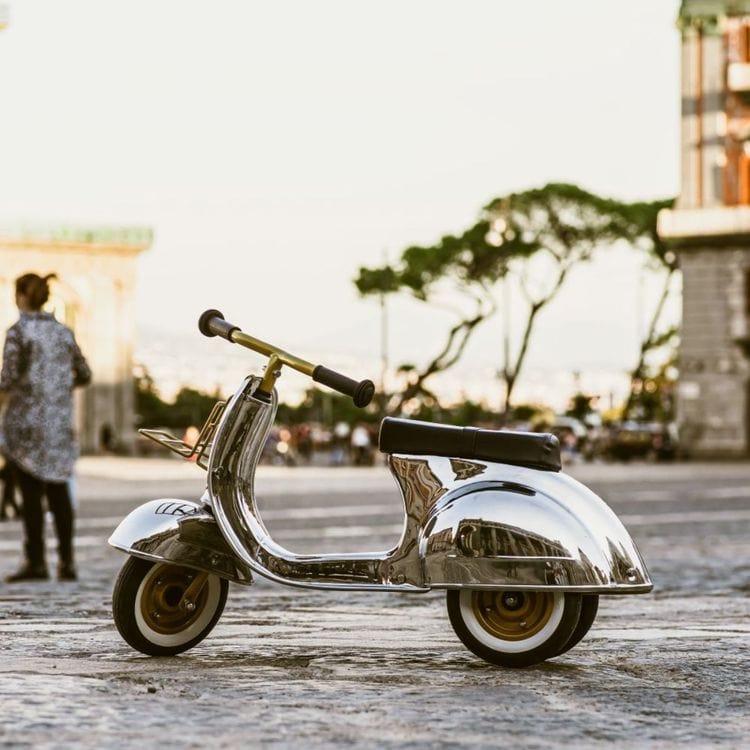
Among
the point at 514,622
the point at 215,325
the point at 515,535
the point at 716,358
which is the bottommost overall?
the point at 514,622

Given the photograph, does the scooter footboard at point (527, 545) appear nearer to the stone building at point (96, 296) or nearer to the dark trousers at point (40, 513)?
the dark trousers at point (40, 513)

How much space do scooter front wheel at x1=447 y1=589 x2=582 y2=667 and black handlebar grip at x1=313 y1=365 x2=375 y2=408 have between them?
688 mm

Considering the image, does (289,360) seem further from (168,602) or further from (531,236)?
(531,236)

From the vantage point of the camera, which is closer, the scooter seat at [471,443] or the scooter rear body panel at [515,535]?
the scooter rear body panel at [515,535]

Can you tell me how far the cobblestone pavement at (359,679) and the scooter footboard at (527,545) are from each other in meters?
0.27

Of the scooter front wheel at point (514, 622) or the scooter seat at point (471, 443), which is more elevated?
the scooter seat at point (471, 443)

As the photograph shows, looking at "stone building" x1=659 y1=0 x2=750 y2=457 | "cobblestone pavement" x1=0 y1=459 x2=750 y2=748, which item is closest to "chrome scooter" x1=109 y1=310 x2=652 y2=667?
"cobblestone pavement" x1=0 y1=459 x2=750 y2=748

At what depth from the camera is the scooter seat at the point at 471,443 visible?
17.4 ft

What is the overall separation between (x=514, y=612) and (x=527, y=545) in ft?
0.79

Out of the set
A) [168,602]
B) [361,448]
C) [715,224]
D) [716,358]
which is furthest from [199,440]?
[716,358]

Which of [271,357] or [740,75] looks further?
[740,75]

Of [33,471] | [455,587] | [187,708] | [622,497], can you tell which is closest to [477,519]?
[455,587]

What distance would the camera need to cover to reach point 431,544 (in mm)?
5203

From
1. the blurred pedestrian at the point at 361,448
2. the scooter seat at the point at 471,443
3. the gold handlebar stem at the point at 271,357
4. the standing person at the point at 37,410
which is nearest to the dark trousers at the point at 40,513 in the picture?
the standing person at the point at 37,410
